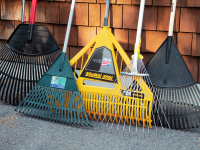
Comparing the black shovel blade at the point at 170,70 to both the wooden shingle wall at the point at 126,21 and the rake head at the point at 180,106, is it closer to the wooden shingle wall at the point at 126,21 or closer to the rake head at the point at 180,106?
the rake head at the point at 180,106

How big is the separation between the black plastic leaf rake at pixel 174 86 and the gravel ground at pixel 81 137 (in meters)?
0.12

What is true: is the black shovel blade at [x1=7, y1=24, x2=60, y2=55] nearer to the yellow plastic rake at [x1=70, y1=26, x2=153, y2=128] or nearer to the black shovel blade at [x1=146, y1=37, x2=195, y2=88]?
the yellow plastic rake at [x1=70, y1=26, x2=153, y2=128]

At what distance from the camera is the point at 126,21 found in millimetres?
2623

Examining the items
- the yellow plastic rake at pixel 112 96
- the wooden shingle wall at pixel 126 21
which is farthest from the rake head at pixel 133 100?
the wooden shingle wall at pixel 126 21

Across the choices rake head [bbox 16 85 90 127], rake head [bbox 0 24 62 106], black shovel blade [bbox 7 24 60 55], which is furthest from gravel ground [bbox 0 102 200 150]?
black shovel blade [bbox 7 24 60 55]

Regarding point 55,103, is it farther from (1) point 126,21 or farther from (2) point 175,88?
(1) point 126,21

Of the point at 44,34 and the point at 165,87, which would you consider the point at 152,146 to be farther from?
the point at 44,34

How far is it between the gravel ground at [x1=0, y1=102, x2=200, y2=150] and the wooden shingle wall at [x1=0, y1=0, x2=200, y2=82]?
0.88 m

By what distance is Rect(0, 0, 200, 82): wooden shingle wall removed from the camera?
238cm

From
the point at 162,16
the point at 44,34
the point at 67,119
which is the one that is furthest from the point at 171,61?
the point at 44,34

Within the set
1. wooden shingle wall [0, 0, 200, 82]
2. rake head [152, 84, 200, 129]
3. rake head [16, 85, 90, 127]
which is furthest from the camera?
wooden shingle wall [0, 0, 200, 82]

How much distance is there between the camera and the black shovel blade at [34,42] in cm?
248

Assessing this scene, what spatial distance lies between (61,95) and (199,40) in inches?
53.9

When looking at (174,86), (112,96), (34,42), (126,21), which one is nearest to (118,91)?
(112,96)
